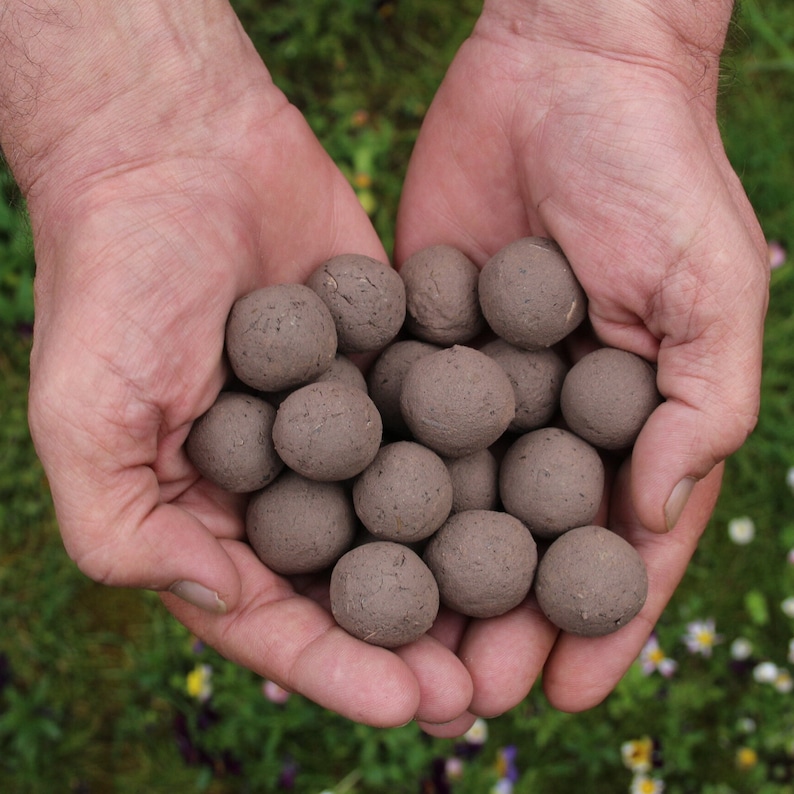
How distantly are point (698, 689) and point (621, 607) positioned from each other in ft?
4.16

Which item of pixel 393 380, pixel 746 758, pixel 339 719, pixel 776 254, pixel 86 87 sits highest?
pixel 86 87

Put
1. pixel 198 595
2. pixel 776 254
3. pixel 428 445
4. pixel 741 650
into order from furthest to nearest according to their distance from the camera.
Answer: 1. pixel 776 254
2. pixel 741 650
3. pixel 428 445
4. pixel 198 595

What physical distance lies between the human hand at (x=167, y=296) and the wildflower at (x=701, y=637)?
141 cm

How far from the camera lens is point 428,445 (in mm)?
2836

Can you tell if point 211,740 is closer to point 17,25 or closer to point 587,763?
point 587,763

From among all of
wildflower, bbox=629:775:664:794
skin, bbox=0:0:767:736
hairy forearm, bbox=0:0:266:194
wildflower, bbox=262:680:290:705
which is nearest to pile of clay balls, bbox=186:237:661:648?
skin, bbox=0:0:767:736

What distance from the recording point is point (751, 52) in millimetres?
4648

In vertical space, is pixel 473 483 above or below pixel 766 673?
above

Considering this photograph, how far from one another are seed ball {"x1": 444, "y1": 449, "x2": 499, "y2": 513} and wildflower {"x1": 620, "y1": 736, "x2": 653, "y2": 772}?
1.24m

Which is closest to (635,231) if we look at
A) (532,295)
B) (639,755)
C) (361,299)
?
(532,295)

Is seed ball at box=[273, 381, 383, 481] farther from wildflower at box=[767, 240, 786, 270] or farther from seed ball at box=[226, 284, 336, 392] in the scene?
wildflower at box=[767, 240, 786, 270]

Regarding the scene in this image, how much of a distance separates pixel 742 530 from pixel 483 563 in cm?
179

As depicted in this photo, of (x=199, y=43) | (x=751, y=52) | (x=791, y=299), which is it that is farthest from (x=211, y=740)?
(x=751, y=52)

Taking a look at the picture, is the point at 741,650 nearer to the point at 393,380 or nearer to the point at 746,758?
the point at 746,758
